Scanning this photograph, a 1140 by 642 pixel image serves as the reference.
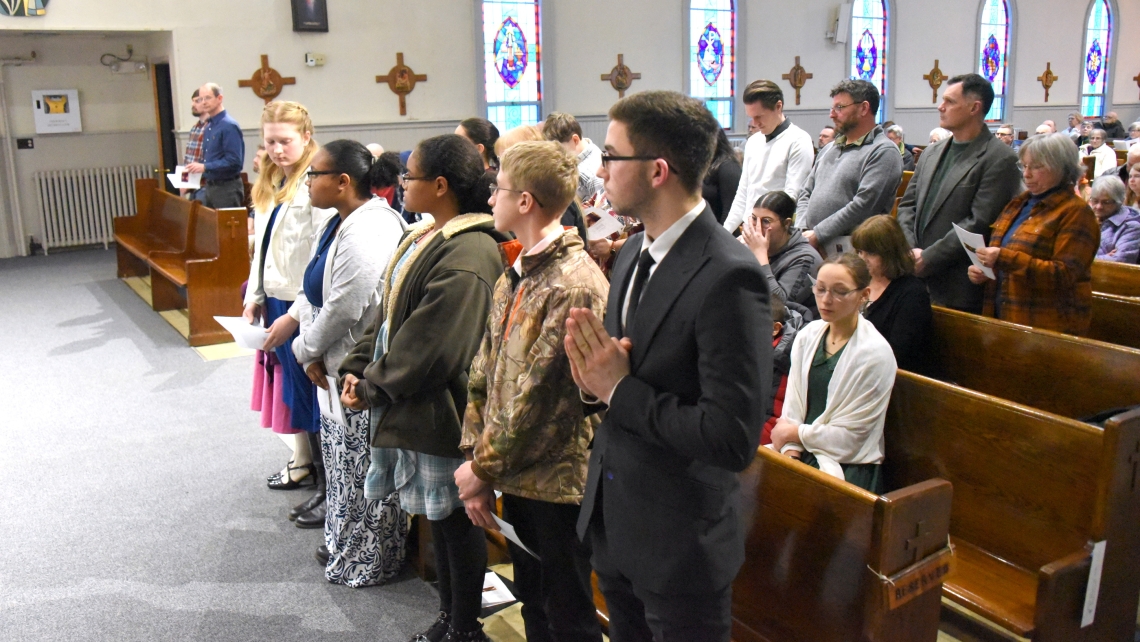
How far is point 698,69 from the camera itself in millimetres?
12117

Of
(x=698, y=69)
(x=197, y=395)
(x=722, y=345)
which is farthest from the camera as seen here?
(x=698, y=69)

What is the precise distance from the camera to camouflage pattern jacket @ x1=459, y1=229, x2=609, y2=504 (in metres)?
1.82

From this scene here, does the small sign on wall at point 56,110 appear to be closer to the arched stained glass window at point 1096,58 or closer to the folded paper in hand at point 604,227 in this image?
the folded paper in hand at point 604,227

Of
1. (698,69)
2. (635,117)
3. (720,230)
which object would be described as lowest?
(720,230)

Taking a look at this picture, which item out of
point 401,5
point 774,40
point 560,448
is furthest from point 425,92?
point 560,448

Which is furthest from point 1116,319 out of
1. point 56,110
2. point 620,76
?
point 56,110

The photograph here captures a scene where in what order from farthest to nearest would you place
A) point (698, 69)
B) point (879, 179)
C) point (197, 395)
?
1. point (698, 69)
2. point (197, 395)
3. point (879, 179)

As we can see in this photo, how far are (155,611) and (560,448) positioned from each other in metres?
1.61

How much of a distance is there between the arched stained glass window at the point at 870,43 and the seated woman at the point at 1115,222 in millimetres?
9017

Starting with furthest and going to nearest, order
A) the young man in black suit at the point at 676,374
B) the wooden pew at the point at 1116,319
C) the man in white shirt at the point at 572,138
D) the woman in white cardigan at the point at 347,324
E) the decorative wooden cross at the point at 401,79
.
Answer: the decorative wooden cross at the point at 401,79
the man in white shirt at the point at 572,138
the wooden pew at the point at 1116,319
the woman in white cardigan at the point at 347,324
the young man in black suit at the point at 676,374

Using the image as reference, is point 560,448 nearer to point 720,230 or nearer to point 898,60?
point 720,230

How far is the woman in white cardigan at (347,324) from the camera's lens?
273cm

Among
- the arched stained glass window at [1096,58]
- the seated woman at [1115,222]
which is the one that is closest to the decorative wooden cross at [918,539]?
the seated woman at [1115,222]

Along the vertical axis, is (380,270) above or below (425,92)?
below
